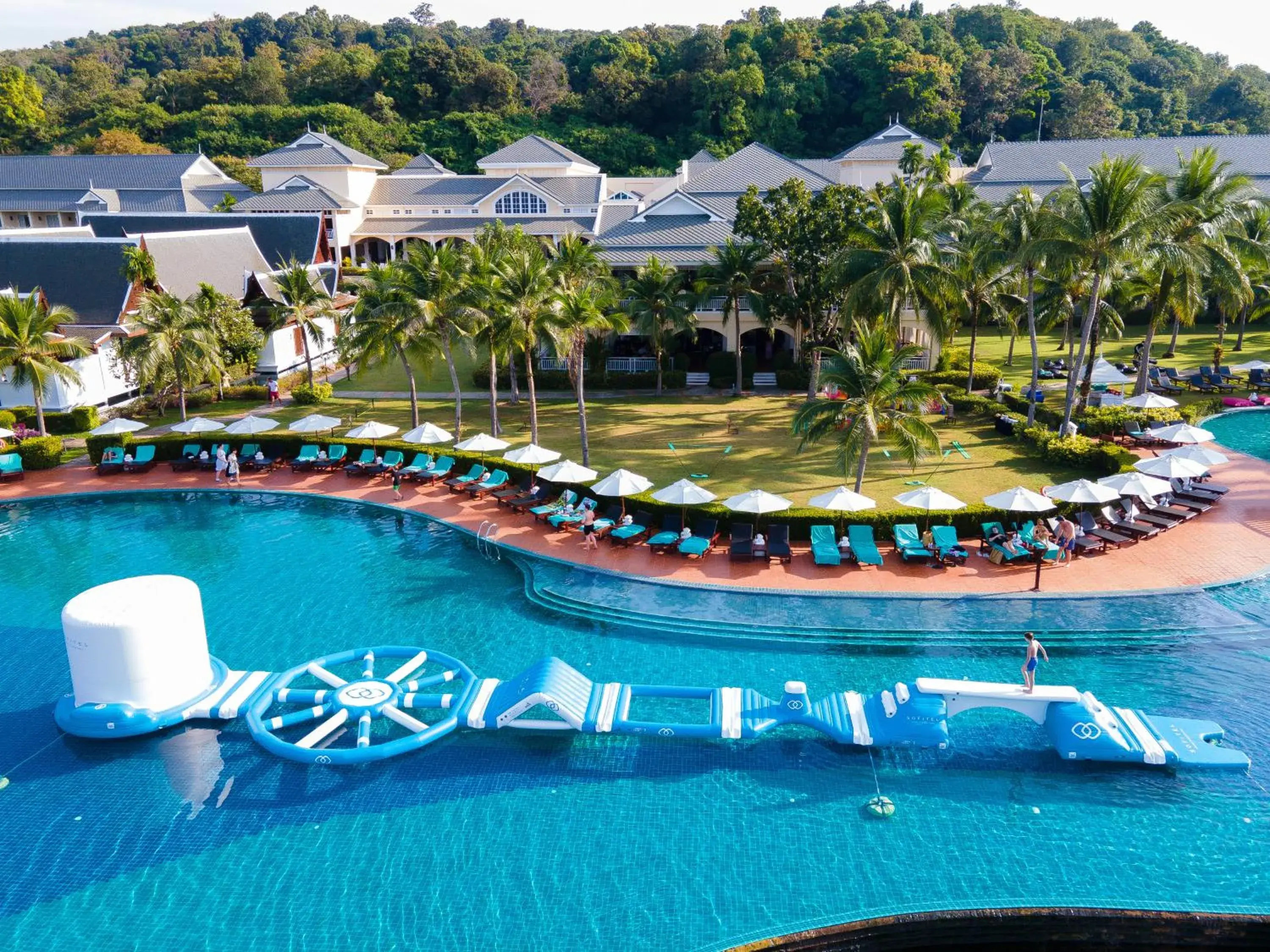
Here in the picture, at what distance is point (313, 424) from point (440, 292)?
20.3ft

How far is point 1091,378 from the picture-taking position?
3428cm

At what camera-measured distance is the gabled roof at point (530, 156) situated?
78.3 meters

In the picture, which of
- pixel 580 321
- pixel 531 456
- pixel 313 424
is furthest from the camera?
pixel 313 424

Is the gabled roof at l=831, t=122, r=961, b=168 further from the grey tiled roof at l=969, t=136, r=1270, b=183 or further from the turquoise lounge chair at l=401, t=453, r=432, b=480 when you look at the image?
the turquoise lounge chair at l=401, t=453, r=432, b=480

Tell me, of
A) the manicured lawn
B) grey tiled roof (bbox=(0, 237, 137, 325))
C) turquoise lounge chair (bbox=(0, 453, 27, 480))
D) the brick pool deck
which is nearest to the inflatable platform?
the brick pool deck

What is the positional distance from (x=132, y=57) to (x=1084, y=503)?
18502 cm

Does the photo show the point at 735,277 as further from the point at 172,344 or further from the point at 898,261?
the point at 172,344

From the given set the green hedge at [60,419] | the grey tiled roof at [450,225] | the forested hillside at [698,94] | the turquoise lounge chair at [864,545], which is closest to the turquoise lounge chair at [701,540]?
the turquoise lounge chair at [864,545]

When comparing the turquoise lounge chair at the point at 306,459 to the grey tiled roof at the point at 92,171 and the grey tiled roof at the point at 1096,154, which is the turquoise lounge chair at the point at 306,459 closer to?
the grey tiled roof at the point at 1096,154

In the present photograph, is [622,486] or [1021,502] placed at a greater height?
[1021,502]

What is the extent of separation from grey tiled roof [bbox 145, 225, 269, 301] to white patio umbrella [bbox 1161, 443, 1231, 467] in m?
40.0

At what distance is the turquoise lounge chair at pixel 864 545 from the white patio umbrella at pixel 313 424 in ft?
56.7

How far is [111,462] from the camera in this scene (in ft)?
102

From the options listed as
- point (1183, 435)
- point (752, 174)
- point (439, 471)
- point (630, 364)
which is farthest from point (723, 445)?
point (752, 174)
